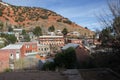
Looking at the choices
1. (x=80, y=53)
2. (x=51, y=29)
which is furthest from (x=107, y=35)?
(x=51, y=29)

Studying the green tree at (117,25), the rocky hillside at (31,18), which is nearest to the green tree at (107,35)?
the green tree at (117,25)

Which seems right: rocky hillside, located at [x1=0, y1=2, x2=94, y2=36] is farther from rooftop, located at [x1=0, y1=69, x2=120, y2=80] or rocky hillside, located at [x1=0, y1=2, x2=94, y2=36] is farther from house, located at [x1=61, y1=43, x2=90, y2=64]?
rooftop, located at [x1=0, y1=69, x2=120, y2=80]

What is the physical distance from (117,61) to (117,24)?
3.90 feet

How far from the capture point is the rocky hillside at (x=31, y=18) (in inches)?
3526

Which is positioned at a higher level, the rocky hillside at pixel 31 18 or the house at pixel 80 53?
the rocky hillside at pixel 31 18

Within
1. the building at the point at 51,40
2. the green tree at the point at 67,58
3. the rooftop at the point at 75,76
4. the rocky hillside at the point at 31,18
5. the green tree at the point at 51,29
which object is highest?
the rocky hillside at the point at 31,18

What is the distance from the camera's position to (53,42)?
71.6 metres

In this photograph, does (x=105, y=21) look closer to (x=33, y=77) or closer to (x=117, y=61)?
(x=117, y=61)

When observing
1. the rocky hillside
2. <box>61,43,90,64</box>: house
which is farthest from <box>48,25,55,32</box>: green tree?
<box>61,43,90,64</box>: house

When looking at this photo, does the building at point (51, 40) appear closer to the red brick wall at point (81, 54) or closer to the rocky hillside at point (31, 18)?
the rocky hillside at point (31, 18)

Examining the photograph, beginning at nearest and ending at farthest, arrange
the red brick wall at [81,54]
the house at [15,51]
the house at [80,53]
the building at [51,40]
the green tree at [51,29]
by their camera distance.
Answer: the red brick wall at [81,54], the house at [80,53], the house at [15,51], the building at [51,40], the green tree at [51,29]

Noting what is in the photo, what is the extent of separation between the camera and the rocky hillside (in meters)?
89.6

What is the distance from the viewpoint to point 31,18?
9512 centimetres

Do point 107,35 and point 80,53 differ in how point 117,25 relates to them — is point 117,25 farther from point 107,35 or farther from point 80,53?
point 80,53
